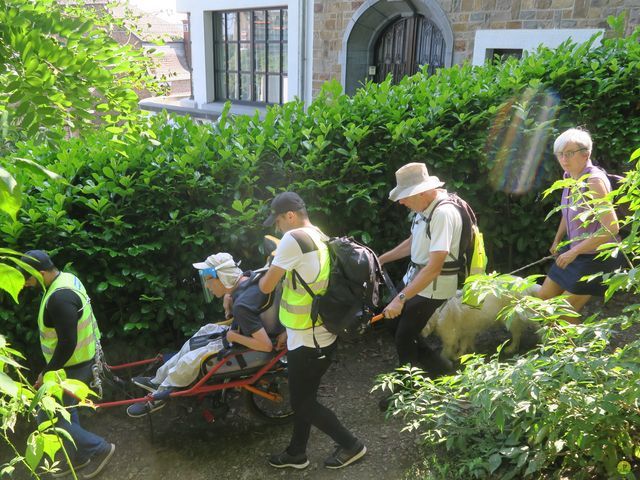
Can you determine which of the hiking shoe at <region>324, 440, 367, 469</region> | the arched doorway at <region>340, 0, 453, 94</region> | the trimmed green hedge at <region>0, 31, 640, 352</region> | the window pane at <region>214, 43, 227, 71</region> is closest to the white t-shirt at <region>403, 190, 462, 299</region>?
the trimmed green hedge at <region>0, 31, 640, 352</region>

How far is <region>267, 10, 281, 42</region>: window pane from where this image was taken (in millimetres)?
14016

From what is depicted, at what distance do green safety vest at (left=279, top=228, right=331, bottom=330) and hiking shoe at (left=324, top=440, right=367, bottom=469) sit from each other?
0.89 meters

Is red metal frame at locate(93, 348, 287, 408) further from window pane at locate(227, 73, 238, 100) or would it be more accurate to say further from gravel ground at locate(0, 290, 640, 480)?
window pane at locate(227, 73, 238, 100)

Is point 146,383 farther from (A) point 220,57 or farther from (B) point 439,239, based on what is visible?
(A) point 220,57

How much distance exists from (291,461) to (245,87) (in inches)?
529

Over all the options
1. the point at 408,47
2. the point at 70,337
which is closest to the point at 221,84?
the point at 408,47

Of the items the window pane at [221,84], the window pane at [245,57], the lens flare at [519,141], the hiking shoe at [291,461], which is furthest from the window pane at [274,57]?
the hiking shoe at [291,461]

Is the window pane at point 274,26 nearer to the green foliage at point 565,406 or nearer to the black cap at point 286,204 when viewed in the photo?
the black cap at point 286,204

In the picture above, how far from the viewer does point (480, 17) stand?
942 cm

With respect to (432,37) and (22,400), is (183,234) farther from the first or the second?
(432,37)

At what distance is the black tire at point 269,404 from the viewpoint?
3.89m

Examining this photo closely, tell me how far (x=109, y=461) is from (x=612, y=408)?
3066mm

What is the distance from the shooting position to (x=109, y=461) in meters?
3.74

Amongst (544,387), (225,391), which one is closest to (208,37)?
(225,391)
